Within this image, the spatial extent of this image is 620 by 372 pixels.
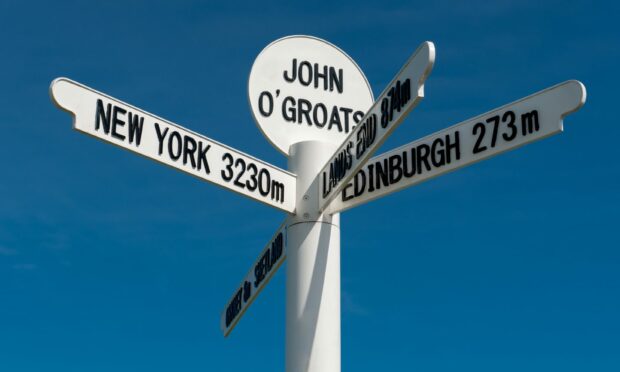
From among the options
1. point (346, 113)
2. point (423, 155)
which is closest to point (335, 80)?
point (346, 113)

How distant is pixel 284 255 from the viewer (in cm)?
555

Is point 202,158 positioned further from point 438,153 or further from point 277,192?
point 438,153

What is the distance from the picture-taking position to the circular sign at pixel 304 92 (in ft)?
19.1

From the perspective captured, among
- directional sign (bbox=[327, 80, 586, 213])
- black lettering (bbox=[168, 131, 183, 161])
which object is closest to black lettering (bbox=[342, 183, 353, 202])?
directional sign (bbox=[327, 80, 586, 213])

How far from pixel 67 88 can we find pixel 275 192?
1.33m

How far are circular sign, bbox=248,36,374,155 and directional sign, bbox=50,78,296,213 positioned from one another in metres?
0.42

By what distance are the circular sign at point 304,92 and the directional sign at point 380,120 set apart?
1.71ft

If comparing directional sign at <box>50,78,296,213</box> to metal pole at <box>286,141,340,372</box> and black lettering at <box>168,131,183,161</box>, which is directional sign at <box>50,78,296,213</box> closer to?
black lettering at <box>168,131,183,161</box>

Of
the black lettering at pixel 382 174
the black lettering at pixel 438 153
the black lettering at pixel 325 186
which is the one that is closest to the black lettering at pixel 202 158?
the black lettering at pixel 325 186

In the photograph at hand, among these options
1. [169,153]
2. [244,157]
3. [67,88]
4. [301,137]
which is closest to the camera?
[67,88]

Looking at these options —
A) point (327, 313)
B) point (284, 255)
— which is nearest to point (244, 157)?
point (284, 255)

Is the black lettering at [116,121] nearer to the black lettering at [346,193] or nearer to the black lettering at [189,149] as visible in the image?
the black lettering at [189,149]

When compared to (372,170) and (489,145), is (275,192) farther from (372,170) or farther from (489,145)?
(489,145)

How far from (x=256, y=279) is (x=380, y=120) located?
5.64 feet
